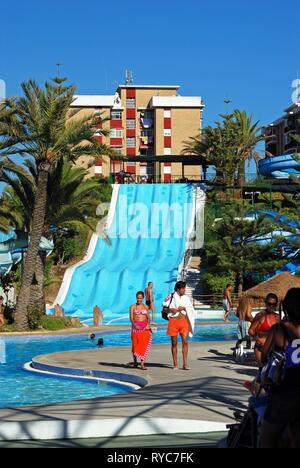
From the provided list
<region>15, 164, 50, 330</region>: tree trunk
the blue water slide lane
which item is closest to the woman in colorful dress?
<region>15, 164, 50, 330</region>: tree trunk

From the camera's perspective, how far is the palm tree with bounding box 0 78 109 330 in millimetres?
22078

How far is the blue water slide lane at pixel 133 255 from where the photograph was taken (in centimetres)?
3192

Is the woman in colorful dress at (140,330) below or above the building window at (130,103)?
below

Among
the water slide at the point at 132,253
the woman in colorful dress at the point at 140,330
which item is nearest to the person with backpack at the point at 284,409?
the woman in colorful dress at the point at 140,330

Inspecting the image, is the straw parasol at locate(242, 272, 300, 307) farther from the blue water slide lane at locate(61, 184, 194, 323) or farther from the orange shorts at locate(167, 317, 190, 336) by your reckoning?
the blue water slide lane at locate(61, 184, 194, 323)

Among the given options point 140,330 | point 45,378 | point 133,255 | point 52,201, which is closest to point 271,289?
point 140,330

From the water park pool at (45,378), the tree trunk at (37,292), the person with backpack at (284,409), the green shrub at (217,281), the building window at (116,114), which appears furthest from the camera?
the building window at (116,114)

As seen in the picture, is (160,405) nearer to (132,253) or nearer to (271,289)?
(271,289)

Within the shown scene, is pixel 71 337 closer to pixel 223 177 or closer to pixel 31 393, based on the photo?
pixel 31 393

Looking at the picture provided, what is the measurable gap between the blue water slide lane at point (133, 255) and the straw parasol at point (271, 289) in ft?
44.4

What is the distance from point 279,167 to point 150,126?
3603 cm

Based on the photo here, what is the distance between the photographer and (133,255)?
125 ft

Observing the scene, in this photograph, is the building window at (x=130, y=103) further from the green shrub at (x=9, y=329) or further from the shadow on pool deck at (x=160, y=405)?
the shadow on pool deck at (x=160, y=405)

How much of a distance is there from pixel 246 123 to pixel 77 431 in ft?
177
